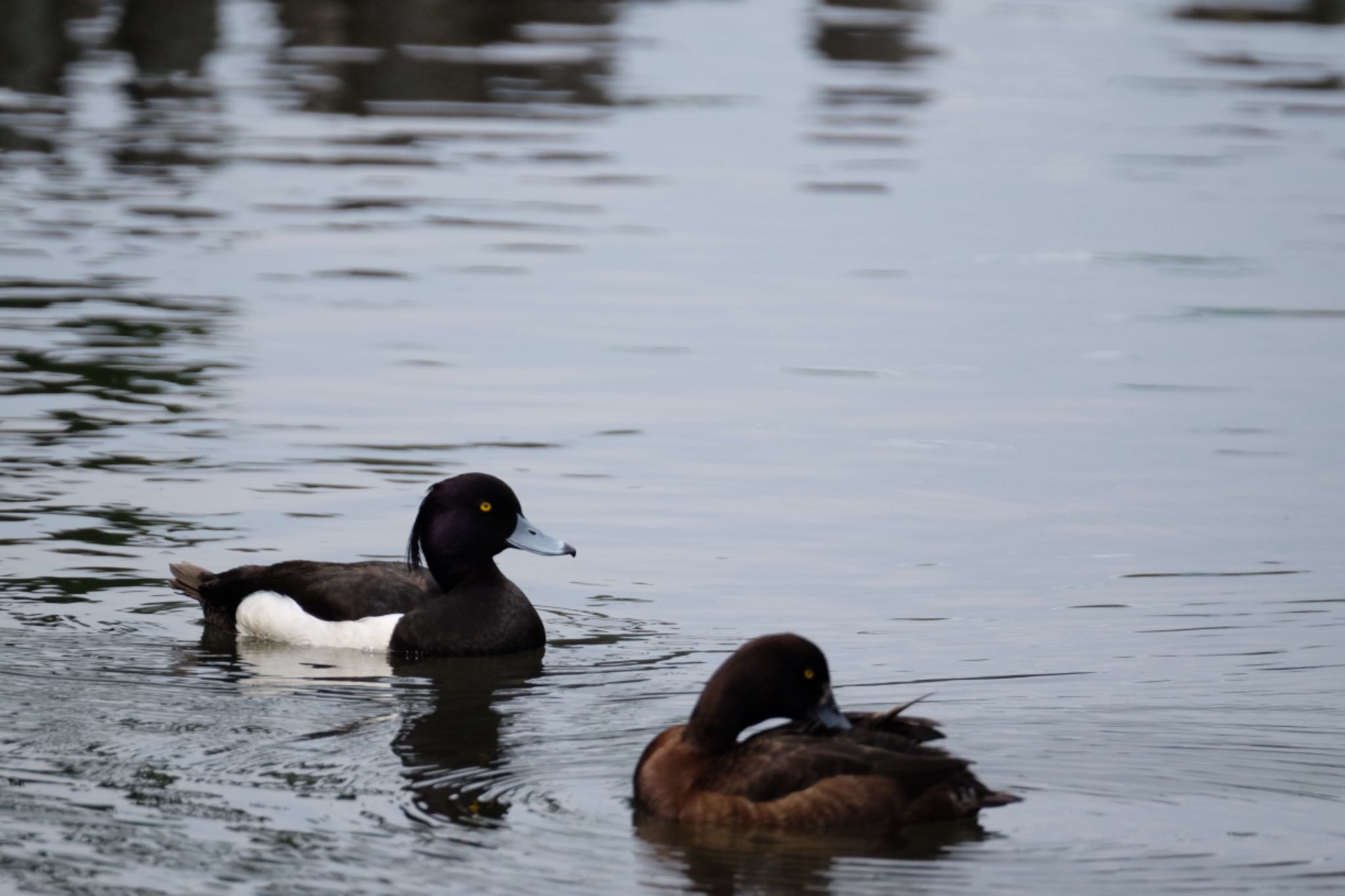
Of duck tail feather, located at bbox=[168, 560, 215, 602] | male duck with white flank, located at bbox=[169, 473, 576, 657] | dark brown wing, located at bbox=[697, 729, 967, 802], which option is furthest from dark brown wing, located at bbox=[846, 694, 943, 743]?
duck tail feather, located at bbox=[168, 560, 215, 602]

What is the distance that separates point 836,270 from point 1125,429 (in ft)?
18.6

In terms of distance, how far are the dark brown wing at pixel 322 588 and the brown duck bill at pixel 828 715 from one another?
3.32 meters

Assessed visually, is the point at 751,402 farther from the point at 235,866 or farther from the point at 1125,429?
the point at 235,866

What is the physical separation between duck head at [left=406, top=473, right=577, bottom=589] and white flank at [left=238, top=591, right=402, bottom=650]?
1.23 feet

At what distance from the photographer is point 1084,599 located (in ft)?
39.4

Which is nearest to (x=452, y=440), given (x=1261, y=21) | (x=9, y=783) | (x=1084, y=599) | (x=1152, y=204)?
(x=1084, y=599)

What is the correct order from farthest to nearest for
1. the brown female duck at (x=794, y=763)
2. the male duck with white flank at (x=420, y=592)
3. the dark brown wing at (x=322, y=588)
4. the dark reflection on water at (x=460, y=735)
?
the dark brown wing at (x=322, y=588)
the male duck with white flank at (x=420, y=592)
the dark reflection on water at (x=460, y=735)
the brown female duck at (x=794, y=763)

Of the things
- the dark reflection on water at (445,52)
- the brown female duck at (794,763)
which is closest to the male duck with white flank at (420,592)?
the brown female duck at (794,763)

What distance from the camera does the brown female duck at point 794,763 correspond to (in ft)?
27.2

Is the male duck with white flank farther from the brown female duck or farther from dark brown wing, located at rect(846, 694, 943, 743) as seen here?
dark brown wing, located at rect(846, 694, 943, 743)

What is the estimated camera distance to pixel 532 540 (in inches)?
459

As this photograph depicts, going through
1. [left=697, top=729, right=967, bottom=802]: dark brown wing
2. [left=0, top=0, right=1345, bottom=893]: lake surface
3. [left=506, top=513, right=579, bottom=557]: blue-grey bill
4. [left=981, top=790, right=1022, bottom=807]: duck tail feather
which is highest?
[left=697, top=729, right=967, bottom=802]: dark brown wing

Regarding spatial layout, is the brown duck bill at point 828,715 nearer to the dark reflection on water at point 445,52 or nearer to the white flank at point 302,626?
the white flank at point 302,626

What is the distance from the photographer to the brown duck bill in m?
8.54
